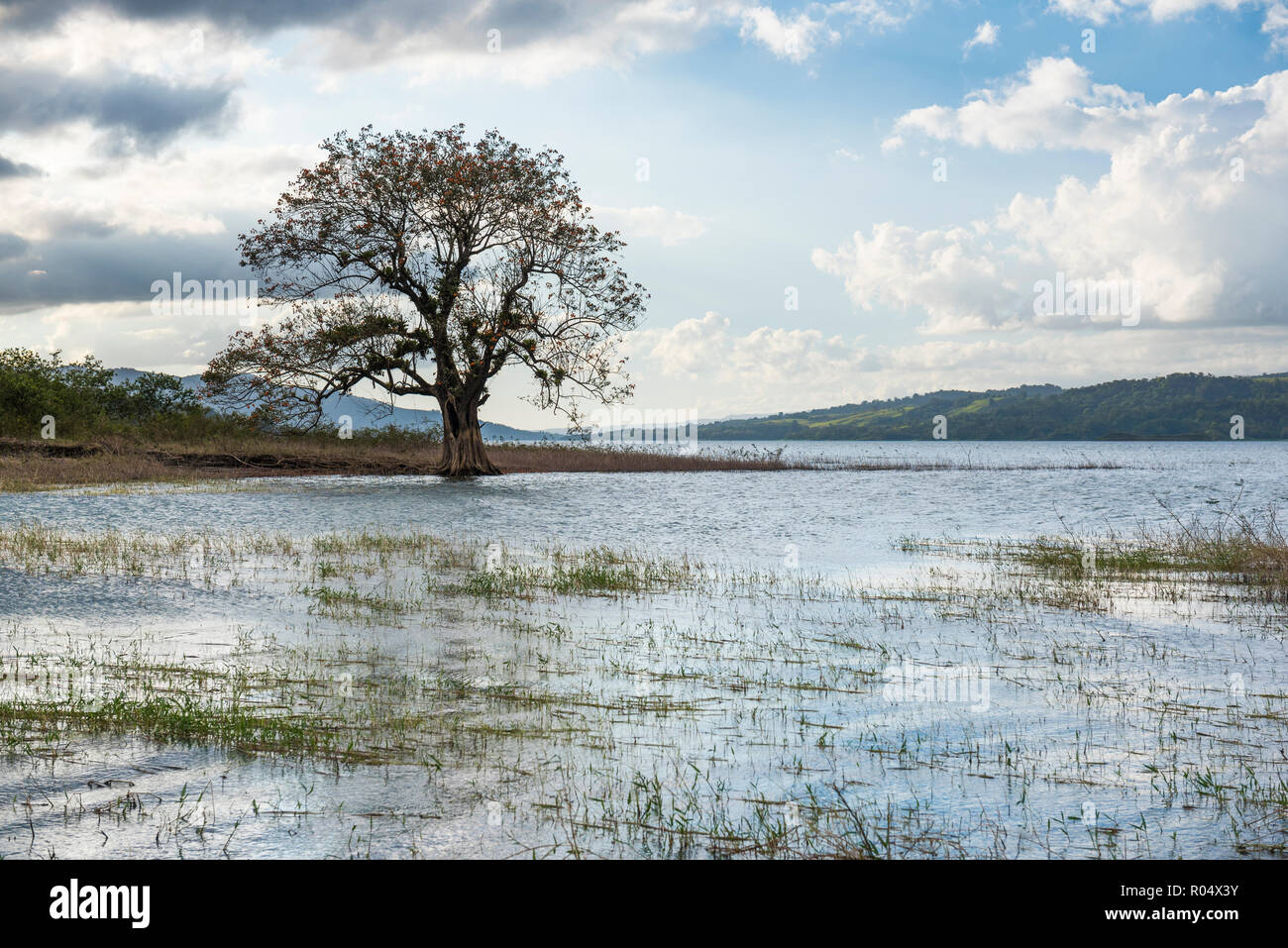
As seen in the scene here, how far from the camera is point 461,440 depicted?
50.8m

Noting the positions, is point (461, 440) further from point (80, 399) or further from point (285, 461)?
point (80, 399)

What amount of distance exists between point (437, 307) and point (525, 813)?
44.9 m

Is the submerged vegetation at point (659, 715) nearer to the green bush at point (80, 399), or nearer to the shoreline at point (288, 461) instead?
the shoreline at point (288, 461)

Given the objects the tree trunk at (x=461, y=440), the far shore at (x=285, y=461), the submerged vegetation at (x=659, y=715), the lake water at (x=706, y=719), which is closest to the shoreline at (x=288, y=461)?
the far shore at (x=285, y=461)

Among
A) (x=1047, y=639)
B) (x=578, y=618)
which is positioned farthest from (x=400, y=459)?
(x=1047, y=639)

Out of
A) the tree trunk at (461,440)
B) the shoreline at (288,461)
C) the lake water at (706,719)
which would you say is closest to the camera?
the lake water at (706,719)

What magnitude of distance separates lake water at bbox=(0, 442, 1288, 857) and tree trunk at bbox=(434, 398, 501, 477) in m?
30.1

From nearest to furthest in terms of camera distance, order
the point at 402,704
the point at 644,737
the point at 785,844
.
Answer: the point at 785,844
the point at 644,737
the point at 402,704

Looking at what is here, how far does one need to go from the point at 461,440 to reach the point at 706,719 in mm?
44022

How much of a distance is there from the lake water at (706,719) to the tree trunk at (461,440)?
30066 mm

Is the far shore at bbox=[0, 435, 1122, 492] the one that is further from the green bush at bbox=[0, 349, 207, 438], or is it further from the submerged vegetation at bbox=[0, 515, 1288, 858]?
the submerged vegetation at bbox=[0, 515, 1288, 858]

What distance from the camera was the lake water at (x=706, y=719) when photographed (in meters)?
5.82
